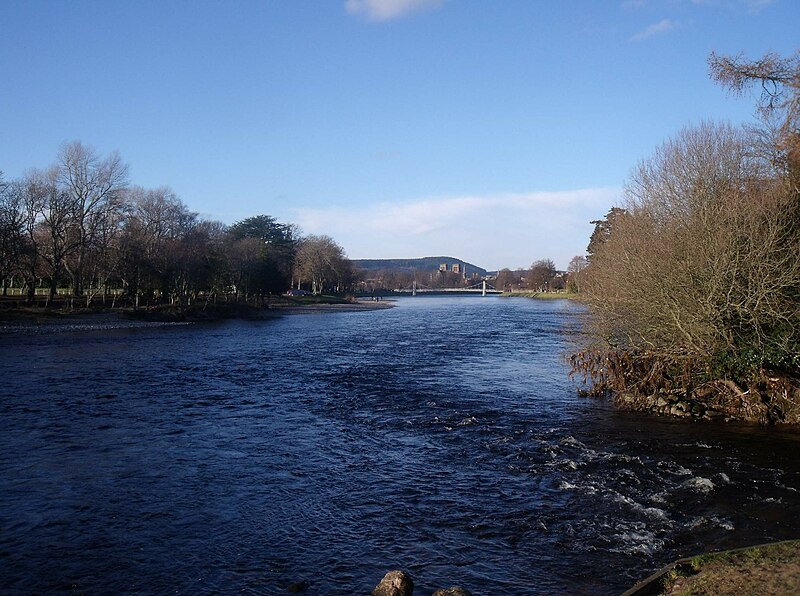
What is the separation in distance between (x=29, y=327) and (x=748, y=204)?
46.3 meters

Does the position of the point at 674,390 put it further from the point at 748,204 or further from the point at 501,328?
the point at 501,328

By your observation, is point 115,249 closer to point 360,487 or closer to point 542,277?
point 360,487

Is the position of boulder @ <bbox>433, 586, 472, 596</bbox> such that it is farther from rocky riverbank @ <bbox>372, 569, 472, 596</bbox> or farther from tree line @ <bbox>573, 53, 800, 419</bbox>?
tree line @ <bbox>573, 53, 800, 419</bbox>

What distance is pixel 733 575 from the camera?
6.69 m

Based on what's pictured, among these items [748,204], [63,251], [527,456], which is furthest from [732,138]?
[63,251]

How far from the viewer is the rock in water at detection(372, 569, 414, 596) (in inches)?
294

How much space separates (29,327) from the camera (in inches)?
1750

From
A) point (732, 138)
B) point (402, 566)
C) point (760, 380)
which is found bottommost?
point (402, 566)

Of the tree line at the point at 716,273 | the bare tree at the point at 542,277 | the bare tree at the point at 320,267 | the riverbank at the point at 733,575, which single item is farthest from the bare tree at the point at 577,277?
the bare tree at the point at 542,277

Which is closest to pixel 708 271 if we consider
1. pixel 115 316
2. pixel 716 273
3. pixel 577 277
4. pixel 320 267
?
pixel 716 273

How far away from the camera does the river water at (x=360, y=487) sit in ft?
28.8

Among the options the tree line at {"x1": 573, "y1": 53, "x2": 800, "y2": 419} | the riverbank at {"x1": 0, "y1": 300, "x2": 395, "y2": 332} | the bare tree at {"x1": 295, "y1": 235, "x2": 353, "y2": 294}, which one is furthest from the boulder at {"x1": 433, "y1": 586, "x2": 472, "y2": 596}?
the bare tree at {"x1": 295, "y1": 235, "x2": 353, "y2": 294}

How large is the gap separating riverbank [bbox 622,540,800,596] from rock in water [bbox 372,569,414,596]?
2.59 m

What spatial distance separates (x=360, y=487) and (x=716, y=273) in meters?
11.0
